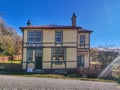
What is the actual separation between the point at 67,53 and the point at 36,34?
18.5 ft

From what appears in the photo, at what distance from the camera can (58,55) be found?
3878 centimetres

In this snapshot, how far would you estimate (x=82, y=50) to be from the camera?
41.9m

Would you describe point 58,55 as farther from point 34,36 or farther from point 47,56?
point 34,36

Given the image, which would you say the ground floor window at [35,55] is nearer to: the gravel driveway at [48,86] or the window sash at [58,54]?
the window sash at [58,54]

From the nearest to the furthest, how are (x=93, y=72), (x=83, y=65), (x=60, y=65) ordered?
(x=93, y=72) < (x=60, y=65) < (x=83, y=65)

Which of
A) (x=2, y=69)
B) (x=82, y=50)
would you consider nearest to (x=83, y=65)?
(x=82, y=50)

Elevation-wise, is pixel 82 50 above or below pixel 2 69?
above

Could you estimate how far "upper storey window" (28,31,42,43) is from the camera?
38938 mm

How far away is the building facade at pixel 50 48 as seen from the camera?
1526 inches

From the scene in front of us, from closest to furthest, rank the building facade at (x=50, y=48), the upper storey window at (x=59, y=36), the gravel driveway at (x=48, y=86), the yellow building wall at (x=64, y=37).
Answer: the gravel driveway at (x=48, y=86) → the building facade at (x=50, y=48) → the yellow building wall at (x=64, y=37) → the upper storey window at (x=59, y=36)

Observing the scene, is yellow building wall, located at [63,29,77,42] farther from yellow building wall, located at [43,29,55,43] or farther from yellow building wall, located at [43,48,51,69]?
yellow building wall, located at [43,48,51,69]

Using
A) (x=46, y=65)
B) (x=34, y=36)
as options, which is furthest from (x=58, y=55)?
(x=34, y=36)

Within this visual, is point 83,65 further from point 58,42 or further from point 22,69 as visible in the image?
point 22,69

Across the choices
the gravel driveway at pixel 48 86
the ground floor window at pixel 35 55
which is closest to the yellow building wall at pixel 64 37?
the ground floor window at pixel 35 55
